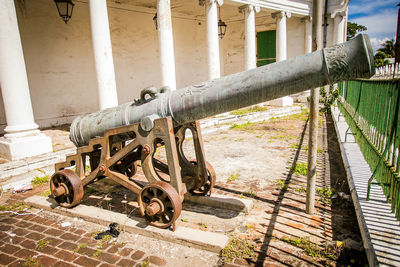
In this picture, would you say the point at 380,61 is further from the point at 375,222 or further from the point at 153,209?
the point at 153,209

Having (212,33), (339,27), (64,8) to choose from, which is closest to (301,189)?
(212,33)

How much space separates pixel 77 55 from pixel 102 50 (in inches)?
161

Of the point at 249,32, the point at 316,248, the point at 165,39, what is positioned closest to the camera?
the point at 316,248

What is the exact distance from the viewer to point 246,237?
9.32 ft

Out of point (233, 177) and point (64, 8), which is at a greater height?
point (64, 8)

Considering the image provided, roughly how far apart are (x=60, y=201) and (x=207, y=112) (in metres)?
2.49

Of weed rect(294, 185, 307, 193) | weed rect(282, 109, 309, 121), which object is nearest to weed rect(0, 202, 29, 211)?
weed rect(294, 185, 307, 193)

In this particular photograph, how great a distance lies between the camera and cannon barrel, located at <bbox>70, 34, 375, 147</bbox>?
207 cm

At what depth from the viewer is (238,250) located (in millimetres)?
2607

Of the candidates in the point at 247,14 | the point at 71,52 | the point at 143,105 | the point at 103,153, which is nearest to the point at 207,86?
the point at 143,105

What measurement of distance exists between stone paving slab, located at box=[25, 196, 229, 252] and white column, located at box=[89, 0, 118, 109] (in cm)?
334

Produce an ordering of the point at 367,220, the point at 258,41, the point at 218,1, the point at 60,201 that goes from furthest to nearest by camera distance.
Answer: the point at 258,41
the point at 218,1
the point at 60,201
the point at 367,220

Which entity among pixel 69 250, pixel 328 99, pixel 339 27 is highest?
pixel 339 27

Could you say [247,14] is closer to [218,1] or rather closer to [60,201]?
[218,1]
